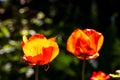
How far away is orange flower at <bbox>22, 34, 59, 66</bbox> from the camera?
5.76 feet

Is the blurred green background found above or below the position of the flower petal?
above

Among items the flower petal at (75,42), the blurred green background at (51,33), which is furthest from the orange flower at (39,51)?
the blurred green background at (51,33)

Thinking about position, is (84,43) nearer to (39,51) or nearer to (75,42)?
(75,42)

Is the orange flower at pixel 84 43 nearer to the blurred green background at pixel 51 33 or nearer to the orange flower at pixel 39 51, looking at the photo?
the orange flower at pixel 39 51

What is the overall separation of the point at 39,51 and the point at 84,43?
166 millimetres

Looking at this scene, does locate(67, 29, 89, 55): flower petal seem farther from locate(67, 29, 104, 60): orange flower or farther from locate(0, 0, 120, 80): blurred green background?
locate(0, 0, 120, 80): blurred green background

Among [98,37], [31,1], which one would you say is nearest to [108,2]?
[31,1]

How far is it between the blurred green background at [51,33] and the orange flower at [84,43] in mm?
1923

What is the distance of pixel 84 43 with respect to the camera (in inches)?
71.1

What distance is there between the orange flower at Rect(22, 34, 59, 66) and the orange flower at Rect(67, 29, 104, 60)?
0.07 metres

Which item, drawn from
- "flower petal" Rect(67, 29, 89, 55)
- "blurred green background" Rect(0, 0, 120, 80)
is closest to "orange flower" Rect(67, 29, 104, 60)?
"flower petal" Rect(67, 29, 89, 55)

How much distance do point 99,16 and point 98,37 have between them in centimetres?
311

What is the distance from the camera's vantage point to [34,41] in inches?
69.9

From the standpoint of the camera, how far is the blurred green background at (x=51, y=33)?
12.8 ft
